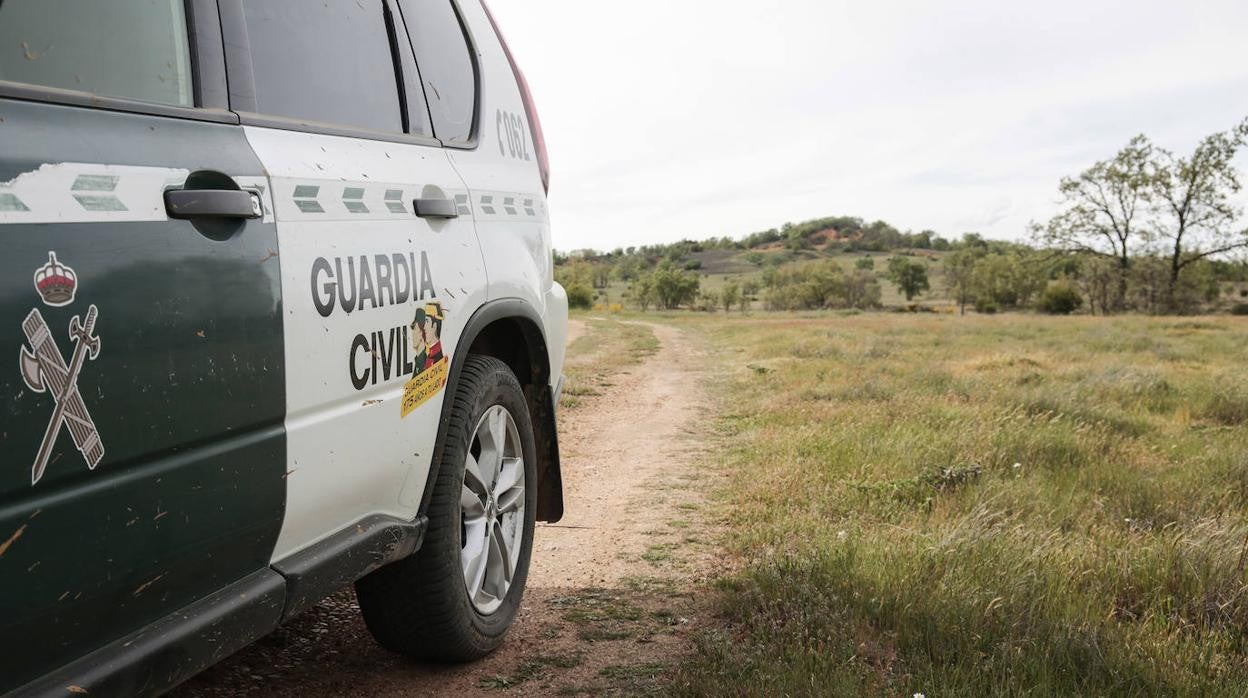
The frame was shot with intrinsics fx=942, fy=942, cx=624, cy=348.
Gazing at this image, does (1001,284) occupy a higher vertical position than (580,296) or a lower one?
lower

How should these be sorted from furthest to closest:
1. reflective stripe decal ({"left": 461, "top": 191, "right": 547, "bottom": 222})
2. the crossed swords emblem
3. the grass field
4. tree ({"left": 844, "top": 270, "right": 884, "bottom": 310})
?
tree ({"left": 844, "top": 270, "right": 884, "bottom": 310}) < reflective stripe decal ({"left": 461, "top": 191, "right": 547, "bottom": 222}) < the grass field < the crossed swords emblem

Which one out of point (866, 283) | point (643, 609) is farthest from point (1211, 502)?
point (866, 283)

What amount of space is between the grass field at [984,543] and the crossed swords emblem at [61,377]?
75.8 inches

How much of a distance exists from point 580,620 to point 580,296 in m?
56.7

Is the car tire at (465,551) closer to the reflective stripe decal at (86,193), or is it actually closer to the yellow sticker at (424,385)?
the yellow sticker at (424,385)

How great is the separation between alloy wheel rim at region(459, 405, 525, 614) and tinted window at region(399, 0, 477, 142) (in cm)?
98

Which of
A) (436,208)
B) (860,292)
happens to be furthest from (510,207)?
(860,292)

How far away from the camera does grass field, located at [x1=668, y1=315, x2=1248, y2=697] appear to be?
118 inches

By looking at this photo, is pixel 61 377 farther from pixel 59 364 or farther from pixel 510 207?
pixel 510 207

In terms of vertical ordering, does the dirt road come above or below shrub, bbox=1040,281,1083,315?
Result: above

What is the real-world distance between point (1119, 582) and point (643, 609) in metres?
1.93

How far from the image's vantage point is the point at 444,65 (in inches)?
127

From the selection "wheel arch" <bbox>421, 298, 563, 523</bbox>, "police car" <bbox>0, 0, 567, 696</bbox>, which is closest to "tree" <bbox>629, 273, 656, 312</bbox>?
"wheel arch" <bbox>421, 298, 563, 523</bbox>

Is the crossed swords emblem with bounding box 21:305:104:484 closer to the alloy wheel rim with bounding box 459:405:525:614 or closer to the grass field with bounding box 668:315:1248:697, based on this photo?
the alloy wheel rim with bounding box 459:405:525:614
